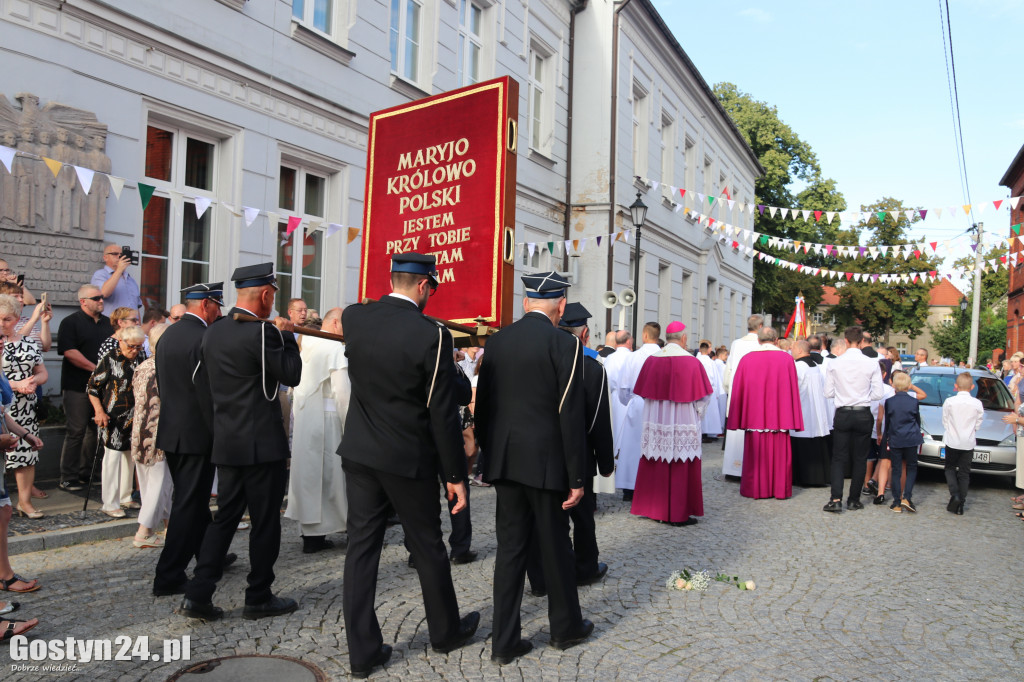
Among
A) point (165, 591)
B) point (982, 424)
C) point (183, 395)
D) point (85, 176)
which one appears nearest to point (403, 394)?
point (183, 395)

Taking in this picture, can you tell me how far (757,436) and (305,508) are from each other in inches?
212

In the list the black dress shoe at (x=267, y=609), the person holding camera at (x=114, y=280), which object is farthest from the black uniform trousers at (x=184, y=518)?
the person holding camera at (x=114, y=280)

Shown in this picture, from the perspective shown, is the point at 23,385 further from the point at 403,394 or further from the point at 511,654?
the point at 511,654

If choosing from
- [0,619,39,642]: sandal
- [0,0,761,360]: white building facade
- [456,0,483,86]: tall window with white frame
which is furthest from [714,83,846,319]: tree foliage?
[0,619,39,642]: sandal

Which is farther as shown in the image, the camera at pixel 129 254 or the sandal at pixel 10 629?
the camera at pixel 129 254

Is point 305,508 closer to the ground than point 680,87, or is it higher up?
closer to the ground

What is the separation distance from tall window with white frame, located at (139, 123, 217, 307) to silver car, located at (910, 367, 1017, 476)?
9.44 m

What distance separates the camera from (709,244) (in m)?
28.5

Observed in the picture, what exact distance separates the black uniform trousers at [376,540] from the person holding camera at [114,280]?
4.98 meters

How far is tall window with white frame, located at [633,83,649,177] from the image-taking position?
2167cm

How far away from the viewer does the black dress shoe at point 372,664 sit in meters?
3.69

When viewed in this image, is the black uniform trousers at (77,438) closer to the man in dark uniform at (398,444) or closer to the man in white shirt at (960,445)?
the man in dark uniform at (398,444)

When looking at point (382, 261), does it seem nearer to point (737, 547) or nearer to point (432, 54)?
point (737, 547)

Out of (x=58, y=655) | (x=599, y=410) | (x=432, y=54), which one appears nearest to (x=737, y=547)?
(x=599, y=410)
